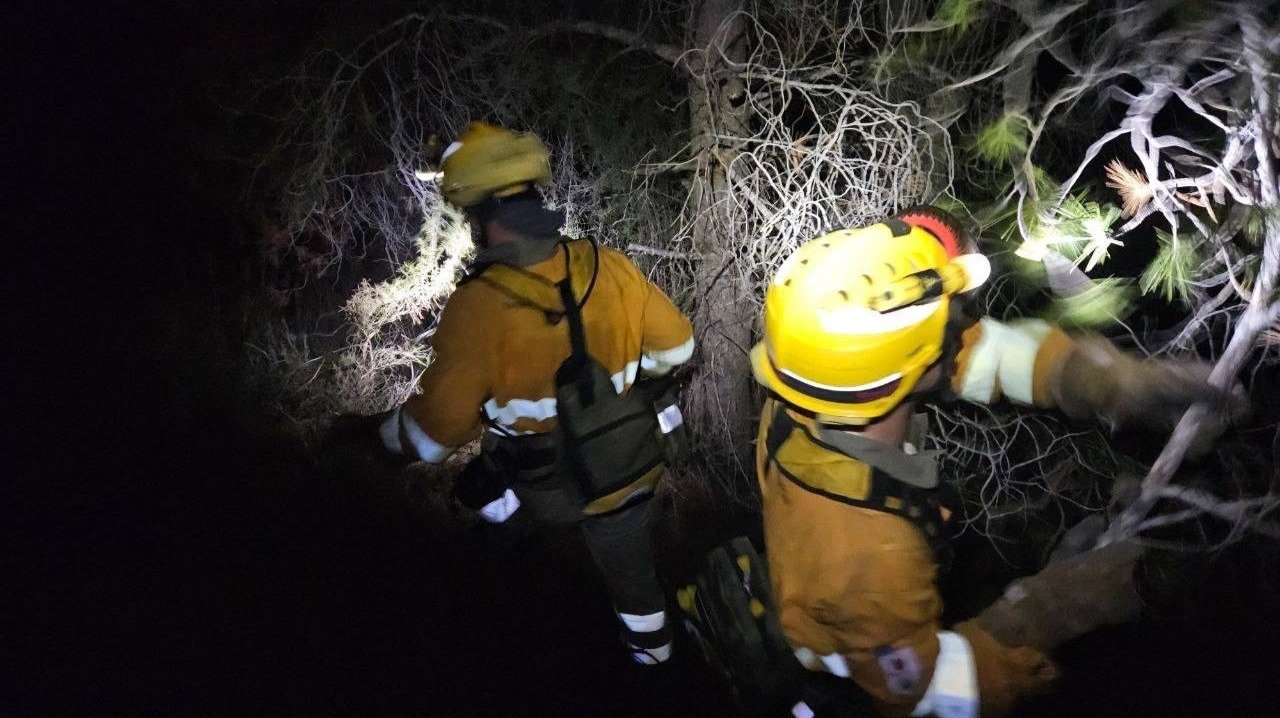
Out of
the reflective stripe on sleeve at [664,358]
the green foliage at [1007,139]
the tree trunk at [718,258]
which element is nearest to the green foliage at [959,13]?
the green foliage at [1007,139]

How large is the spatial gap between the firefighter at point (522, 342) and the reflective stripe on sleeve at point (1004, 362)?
3.91 ft

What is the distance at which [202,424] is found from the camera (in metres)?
5.61

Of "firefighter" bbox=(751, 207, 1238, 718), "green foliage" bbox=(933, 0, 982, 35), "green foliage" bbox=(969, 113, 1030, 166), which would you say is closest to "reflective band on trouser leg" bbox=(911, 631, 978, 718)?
"firefighter" bbox=(751, 207, 1238, 718)

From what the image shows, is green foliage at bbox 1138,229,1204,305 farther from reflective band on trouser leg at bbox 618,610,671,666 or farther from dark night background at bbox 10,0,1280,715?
reflective band on trouser leg at bbox 618,610,671,666

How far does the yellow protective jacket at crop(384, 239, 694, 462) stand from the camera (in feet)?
6.74

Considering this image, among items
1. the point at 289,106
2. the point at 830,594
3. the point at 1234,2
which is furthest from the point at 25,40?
the point at 1234,2

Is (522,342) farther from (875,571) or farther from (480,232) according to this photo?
(875,571)

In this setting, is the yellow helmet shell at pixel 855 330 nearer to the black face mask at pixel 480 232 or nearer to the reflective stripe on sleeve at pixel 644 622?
the black face mask at pixel 480 232

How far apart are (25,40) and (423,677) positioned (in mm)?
5919

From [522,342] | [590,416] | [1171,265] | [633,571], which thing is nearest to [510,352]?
[522,342]

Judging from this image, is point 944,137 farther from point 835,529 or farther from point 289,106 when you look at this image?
point 289,106

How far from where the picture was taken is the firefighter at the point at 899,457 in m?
1.31

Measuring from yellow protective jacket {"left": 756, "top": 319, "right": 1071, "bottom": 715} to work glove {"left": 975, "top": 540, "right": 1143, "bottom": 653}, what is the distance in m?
0.05

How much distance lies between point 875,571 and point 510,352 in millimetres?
1301
